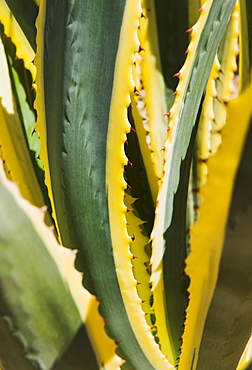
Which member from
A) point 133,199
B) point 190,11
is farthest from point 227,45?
point 133,199

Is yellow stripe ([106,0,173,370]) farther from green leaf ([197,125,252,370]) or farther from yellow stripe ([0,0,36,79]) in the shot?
yellow stripe ([0,0,36,79])

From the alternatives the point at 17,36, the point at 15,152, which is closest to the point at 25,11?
the point at 17,36

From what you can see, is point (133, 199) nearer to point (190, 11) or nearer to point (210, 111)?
point (210, 111)

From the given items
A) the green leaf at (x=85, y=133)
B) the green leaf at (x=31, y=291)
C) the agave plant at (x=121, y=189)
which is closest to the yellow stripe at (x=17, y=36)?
the agave plant at (x=121, y=189)

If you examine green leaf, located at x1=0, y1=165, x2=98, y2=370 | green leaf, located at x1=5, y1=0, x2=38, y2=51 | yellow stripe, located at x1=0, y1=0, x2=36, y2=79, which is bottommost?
green leaf, located at x1=0, y1=165, x2=98, y2=370

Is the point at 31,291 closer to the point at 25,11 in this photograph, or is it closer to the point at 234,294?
the point at 234,294

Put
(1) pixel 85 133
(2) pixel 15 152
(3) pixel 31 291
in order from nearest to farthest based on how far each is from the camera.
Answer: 1. (3) pixel 31 291
2. (1) pixel 85 133
3. (2) pixel 15 152

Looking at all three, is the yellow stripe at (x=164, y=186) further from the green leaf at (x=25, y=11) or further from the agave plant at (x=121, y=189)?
the green leaf at (x=25, y=11)

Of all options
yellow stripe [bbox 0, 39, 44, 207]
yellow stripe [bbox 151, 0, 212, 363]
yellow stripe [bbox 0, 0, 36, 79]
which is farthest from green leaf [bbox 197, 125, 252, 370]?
yellow stripe [bbox 0, 0, 36, 79]
